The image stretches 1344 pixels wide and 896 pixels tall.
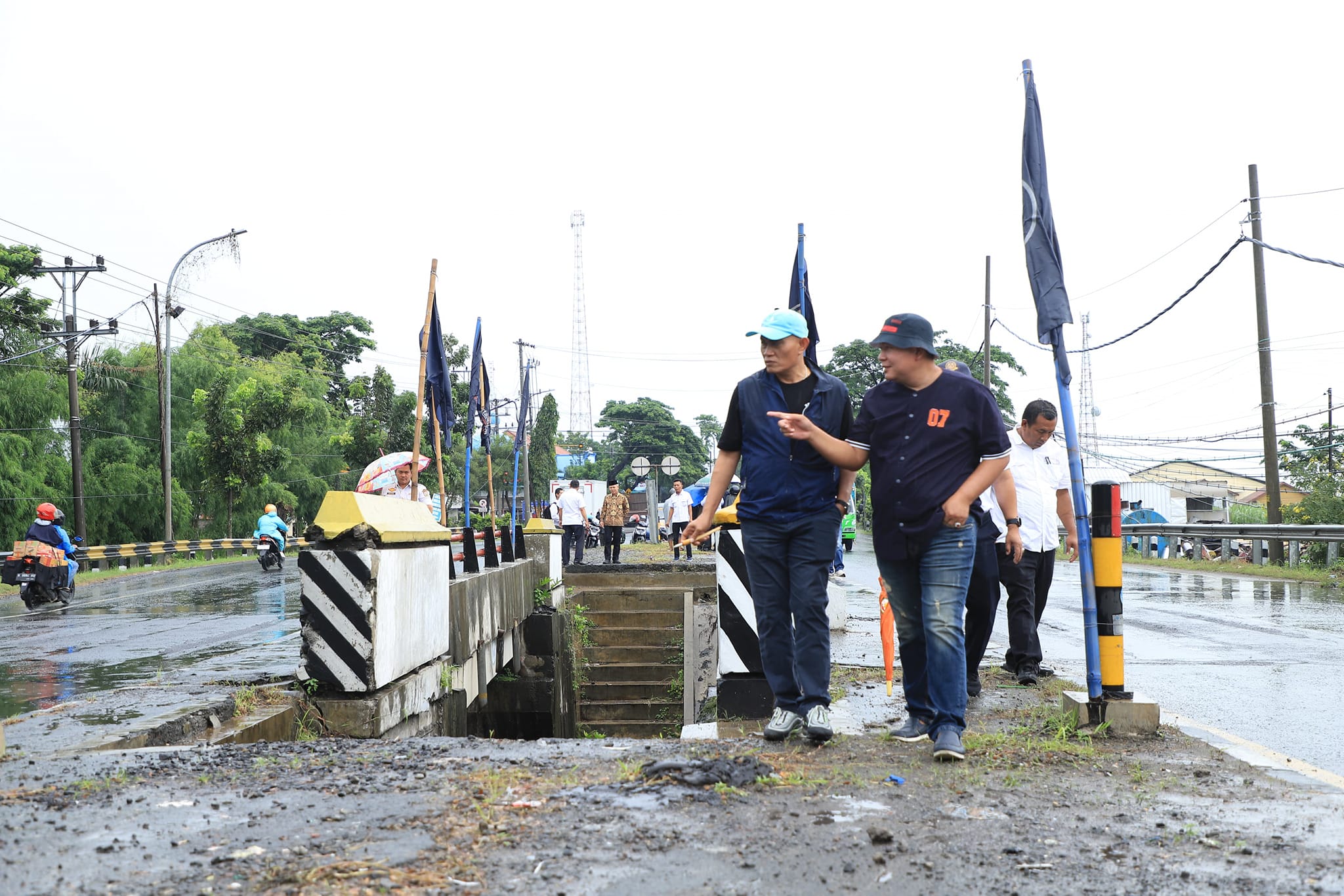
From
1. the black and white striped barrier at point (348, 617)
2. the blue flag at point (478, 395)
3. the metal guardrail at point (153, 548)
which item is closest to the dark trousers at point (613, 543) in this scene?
the blue flag at point (478, 395)

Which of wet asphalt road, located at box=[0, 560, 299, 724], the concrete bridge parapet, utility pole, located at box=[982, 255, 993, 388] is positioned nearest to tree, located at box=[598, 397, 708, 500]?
utility pole, located at box=[982, 255, 993, 388]

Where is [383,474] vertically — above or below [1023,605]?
above

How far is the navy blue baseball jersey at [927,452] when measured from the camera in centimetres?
480

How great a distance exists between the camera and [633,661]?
47.2 feet

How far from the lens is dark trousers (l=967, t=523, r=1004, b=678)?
20.9 ft

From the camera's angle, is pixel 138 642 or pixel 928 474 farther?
pixel 138 642

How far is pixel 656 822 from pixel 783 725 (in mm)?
1541

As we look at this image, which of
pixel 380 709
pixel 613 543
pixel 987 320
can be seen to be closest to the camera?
pixel 380 709

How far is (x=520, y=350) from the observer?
7281cm

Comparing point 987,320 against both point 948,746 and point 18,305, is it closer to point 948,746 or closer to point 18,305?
point 18,305

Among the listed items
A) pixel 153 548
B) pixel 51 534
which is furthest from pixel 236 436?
pixel 51 534

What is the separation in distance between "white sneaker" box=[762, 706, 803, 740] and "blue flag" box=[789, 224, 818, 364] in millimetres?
5345

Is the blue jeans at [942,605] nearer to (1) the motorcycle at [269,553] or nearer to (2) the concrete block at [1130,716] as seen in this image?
(2) the concrete block at [1130,716]

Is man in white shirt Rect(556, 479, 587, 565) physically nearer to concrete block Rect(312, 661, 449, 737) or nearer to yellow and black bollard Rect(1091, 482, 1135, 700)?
concrete block Rect(312, 661, 449, 737)
